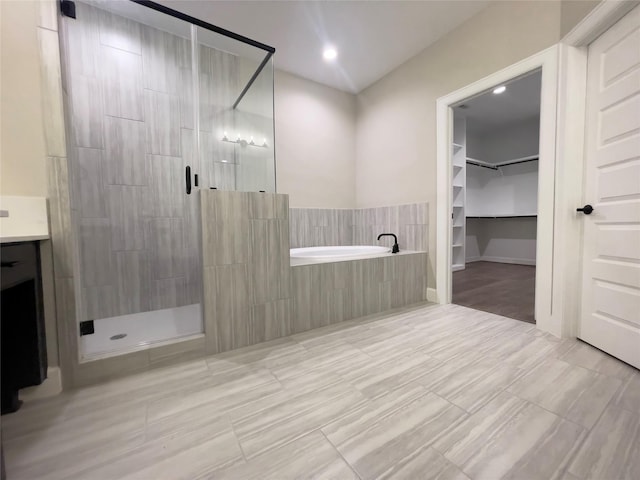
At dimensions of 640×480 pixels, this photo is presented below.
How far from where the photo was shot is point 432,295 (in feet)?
8.04

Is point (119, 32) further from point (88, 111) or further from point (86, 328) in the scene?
point (86, 328)

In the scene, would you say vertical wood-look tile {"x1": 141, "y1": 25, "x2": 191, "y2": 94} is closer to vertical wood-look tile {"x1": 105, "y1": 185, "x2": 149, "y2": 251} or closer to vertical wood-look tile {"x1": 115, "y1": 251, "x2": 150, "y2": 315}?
vertical wood-look tile {"x1": 105, "y1": 185, "x2": 149, "y2": 251}

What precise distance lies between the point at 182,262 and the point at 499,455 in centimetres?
241

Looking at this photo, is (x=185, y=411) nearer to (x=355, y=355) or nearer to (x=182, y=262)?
(x=355, y=355)

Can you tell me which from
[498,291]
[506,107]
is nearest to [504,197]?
[506,107]

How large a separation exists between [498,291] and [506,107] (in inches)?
117

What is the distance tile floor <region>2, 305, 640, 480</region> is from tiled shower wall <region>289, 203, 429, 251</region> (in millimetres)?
1303

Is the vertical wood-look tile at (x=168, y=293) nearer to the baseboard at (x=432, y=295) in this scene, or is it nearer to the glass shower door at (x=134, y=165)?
the glass shower door at (x=134, y=165)

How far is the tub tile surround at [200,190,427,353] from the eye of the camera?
1.50m

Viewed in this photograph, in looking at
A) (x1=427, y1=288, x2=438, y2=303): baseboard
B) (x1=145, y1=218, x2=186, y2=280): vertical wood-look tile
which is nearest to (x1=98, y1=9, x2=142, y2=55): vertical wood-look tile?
(x1=145, y1=218, x2=186, y2=280): vertical wood-look tile

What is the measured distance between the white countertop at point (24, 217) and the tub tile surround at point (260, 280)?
65 centimetres

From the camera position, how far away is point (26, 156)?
3.65ft

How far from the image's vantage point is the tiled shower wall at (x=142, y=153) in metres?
1.91

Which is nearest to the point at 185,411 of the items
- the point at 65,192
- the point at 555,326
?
the point at 65,192
